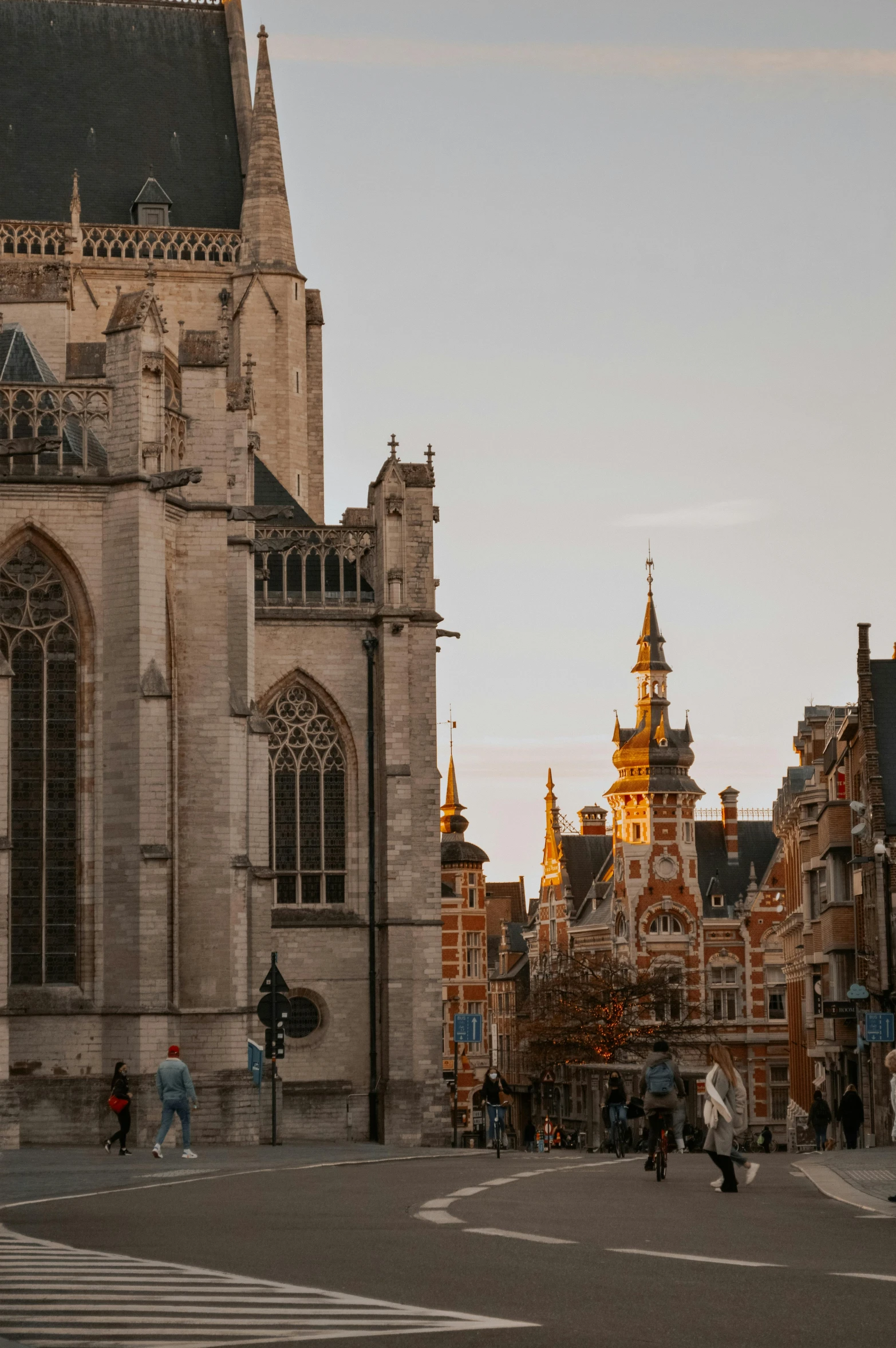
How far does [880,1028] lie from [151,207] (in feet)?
88.1

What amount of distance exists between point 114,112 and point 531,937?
7261 centimetres

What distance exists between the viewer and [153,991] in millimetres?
33625

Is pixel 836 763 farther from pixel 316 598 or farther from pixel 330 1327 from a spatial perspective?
pixel 330 1327

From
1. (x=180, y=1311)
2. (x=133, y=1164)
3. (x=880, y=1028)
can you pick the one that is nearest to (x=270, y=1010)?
(x=133, y=1164)

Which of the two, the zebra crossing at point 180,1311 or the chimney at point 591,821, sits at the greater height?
the chimney at point 591,821

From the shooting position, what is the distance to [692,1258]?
11.9 m

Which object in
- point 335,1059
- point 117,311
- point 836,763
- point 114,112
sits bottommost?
point 335,1059

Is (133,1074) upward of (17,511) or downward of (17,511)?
downward

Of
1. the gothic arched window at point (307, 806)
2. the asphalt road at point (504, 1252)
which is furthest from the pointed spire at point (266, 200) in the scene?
the asphalt road at point (504, 1252)

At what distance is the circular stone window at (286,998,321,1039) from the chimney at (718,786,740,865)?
6328cm

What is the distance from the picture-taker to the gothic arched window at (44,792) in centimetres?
3450

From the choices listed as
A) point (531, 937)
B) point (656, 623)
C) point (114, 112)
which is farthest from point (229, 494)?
point (531, 937)

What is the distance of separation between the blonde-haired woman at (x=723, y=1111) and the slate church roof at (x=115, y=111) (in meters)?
38.8

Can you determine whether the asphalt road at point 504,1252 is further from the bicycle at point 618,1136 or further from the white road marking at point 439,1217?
the bicycle at point 618,1136
